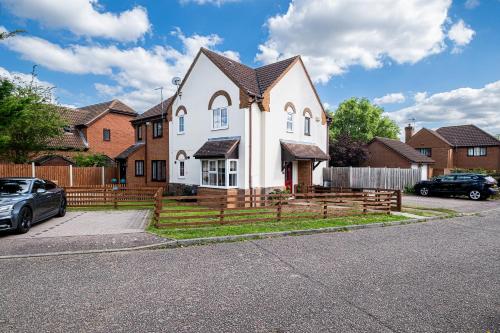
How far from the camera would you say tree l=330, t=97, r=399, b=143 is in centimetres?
5428

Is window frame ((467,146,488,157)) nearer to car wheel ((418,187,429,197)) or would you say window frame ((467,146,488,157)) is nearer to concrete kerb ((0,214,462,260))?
Answer: car wheel ((418,187,429,197))

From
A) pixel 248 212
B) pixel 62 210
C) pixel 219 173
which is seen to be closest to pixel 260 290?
pixel 248 212

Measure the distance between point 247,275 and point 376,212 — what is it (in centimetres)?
987

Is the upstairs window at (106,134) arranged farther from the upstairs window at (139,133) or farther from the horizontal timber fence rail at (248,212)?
the horizontal timber fence rail at (248,212)

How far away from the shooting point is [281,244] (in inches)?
324

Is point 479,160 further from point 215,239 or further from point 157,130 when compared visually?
point 215,239

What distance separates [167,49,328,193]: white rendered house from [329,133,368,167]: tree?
1327 cm

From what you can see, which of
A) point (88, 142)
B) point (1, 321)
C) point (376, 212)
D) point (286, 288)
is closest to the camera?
point (1, 321)

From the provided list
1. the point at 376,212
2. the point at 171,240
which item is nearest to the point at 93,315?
the point at 171,240

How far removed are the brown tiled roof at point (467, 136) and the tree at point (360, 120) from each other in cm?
1245

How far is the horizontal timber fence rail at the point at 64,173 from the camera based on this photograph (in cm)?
1850

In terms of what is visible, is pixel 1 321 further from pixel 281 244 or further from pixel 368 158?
pixel 368 158

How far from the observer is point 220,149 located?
53.9 feet

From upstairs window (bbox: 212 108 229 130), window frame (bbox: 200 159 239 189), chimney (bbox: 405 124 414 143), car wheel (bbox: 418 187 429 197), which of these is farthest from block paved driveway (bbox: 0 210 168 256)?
chimney (bbox: 405 124 414 143)
